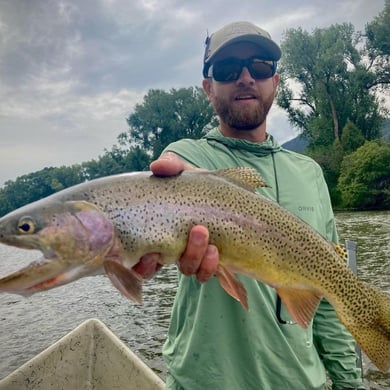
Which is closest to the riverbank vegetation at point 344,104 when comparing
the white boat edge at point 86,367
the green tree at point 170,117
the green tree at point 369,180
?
the green tree at point 369,180

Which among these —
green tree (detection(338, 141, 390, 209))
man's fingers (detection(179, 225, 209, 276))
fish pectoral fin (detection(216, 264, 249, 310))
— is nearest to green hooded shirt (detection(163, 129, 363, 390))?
fish pectoral fin (detection(216, 264, 249, 310))

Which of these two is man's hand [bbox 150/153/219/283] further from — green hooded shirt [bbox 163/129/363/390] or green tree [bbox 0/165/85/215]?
green tree [bbox 0/165/85/215]

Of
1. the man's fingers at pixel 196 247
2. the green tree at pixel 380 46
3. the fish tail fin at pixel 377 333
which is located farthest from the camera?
the green tree at pixel 380 46

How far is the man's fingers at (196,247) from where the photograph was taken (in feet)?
7.56

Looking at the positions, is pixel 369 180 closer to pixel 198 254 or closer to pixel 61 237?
pixel 198 254

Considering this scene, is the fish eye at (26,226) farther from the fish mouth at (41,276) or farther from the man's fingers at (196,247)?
the man's fingers at (196,247)

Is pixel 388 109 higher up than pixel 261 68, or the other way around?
pixel 388 109

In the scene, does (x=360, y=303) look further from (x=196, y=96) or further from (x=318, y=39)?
(x=196, y=96)

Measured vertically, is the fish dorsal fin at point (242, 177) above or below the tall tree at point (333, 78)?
below

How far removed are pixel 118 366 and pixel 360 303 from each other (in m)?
3.54

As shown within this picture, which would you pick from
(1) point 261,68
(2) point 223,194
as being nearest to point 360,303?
(2) point 223,194

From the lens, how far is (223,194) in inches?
101

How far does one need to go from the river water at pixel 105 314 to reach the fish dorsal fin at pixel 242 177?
15.8 ft

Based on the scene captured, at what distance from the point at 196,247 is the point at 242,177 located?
1.95 feet
